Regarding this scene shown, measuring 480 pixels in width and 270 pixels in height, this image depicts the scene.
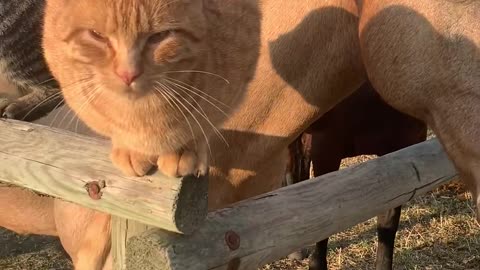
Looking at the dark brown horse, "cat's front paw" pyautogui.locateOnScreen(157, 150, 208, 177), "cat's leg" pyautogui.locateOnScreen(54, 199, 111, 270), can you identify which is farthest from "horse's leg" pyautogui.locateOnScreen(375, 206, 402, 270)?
"cat's front paw" pyautogui.locateOnScreen(157, 150, 208, 177)

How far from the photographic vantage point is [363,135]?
9.26 ft

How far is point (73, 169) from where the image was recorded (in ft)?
4.45

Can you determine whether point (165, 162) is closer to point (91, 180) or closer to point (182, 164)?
point (182, 164)

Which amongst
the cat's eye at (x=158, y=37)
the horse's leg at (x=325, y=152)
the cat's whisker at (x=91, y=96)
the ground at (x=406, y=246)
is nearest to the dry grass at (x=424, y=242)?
the ground at (x=406, y=246)

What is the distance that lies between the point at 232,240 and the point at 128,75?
529mm

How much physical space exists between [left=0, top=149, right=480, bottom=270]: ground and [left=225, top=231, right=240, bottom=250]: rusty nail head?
191 cm

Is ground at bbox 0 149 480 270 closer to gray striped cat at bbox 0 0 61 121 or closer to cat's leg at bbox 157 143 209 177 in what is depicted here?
gray striped cat at bbox 0 0 61 121

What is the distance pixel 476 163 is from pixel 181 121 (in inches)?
29.7

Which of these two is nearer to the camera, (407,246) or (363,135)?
(363,135)

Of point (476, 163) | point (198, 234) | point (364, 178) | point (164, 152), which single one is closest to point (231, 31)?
point (164, 152)

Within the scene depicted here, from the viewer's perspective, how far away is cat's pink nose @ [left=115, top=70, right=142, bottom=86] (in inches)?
40.3

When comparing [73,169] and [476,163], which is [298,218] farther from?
[73,169]

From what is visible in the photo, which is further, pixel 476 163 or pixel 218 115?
pixel 476 163

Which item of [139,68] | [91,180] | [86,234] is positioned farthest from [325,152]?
[139,68]
